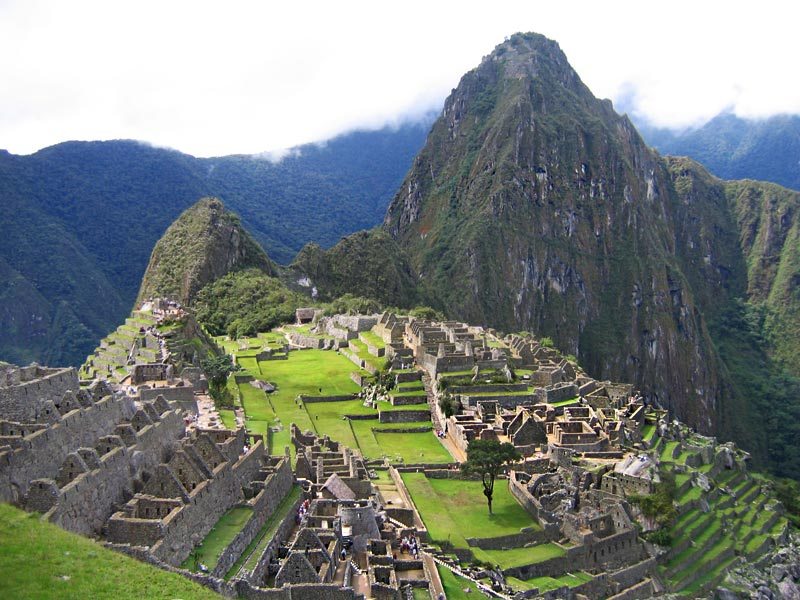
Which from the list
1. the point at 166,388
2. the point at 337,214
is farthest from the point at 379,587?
the point at 337,214

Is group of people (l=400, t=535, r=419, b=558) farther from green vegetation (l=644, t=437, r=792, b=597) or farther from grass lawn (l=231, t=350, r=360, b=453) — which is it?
green vegetation (l=644, t=437, r=792, b=597)

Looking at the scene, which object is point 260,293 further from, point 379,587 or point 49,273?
point 379,587

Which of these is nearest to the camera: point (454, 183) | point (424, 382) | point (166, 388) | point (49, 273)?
point (166, 388)

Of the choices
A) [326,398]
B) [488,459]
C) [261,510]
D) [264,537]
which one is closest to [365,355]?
[326,398]

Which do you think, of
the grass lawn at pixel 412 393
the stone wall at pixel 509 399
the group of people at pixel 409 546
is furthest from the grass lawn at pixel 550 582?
the grass lawn at pixel 412 393

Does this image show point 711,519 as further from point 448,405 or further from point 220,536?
point 220,536

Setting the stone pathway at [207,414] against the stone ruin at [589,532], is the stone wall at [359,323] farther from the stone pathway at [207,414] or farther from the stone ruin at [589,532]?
the stone ruin at [589,532]
